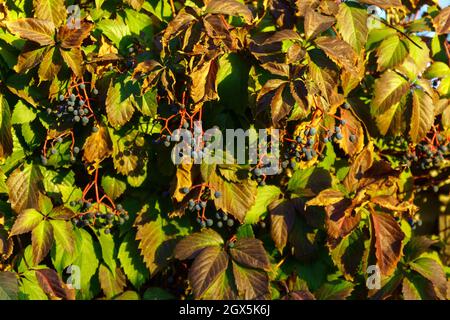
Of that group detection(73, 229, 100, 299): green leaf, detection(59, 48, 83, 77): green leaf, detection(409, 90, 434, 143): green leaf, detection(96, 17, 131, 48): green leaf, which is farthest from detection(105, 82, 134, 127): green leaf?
detection(409, 90, 434, 143): green leaf

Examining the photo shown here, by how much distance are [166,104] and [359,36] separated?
756mm

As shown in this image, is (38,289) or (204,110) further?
(204,110)

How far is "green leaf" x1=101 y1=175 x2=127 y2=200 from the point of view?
2264mm

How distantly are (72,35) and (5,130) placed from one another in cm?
42

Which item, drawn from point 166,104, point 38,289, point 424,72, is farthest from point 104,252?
point 424,72

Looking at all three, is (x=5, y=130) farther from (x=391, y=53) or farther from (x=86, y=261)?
(x=391, y=53)

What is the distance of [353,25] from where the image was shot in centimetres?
223

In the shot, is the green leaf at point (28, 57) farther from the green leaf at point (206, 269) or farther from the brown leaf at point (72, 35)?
the green leaf at point (206, 269)

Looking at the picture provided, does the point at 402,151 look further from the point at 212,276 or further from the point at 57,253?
the point at 57,253

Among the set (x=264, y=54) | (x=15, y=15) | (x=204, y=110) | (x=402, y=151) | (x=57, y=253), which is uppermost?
(x=15, y=15)

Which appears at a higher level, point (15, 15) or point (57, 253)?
point (15, 15)

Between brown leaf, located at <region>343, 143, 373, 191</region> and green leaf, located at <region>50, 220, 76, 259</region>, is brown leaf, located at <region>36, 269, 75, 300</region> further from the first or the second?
brown leaf, located at <region>343, 143, 373, 191</region>

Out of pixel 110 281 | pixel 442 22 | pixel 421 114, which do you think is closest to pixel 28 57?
pixel 110 281

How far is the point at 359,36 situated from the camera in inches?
87.2
